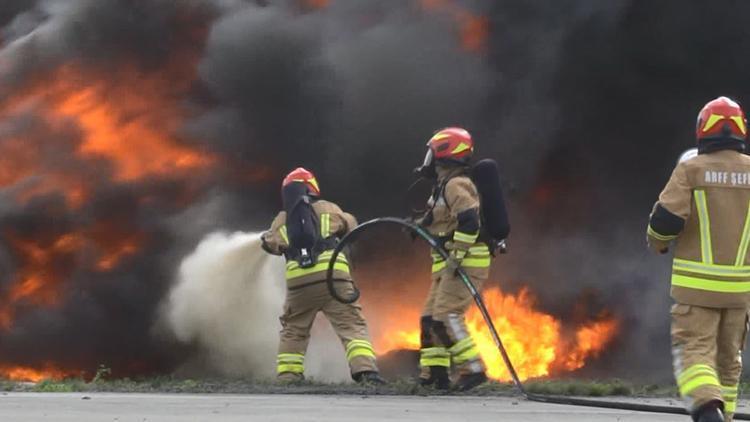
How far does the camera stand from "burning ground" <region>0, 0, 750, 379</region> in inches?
492

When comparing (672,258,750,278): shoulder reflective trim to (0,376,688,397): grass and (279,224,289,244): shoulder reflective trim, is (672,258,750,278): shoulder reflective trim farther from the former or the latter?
(279,224,289,244): shoulder reflective trim

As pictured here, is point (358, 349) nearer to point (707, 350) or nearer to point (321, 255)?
point (321, 255)

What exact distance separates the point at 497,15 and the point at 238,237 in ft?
11.1

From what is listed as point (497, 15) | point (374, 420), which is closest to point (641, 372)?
point (497, 15)

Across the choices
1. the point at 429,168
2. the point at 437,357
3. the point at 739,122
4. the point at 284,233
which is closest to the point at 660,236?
the point at 739,122

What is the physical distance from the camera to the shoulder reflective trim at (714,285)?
19.7ft

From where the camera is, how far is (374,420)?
259 inches

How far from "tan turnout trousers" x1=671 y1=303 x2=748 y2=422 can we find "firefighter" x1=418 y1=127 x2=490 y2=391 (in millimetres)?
2548

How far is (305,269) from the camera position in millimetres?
9664

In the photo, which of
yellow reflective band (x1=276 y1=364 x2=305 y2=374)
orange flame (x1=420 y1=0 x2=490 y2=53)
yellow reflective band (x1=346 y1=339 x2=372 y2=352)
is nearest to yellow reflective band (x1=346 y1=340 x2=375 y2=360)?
yellow reflective band (x1=346 y1=339 x2=372 y2=352)

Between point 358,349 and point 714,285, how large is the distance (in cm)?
Result: 385

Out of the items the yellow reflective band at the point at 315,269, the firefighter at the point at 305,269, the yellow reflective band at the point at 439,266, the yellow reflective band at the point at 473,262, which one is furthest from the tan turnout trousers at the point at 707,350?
the yellow reflective band at the point at 315,269

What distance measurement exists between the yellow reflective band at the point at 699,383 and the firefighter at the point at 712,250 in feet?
0.38

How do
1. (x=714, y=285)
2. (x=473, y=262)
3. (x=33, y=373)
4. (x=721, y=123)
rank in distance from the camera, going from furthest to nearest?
(x=33, y=373)
(x=473, y=262)
(x=721, y=123)
(x=714, y=285)
